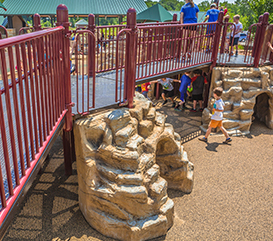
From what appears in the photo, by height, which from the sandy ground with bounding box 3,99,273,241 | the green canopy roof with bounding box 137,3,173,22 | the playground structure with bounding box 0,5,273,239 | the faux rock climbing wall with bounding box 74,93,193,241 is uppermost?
the green canopy roof with bounding box 137,3,173,22

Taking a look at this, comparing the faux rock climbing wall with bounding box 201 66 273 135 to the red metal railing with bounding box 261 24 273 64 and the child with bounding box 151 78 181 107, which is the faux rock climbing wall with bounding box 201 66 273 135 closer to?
the red metal railing with bounding box 261 24 273 64

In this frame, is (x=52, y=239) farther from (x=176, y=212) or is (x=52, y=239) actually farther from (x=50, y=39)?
(x=50, y=39)

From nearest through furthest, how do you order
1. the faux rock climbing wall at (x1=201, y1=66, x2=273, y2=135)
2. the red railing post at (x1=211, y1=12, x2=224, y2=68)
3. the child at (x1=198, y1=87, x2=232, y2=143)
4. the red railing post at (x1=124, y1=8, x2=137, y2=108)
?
1. the red railing post at (x1=124, y1=8, x2=137, y2=108)
2. the child at (x1=198, y1=87, x2=232, y2=143)
3. the red railing post at (x1=211, y1=12, x2=224, y2=68)
4. the faux rock climbing wall at (x1=201, y1=66, x2=273, y2=135)

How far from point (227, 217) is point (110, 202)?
7.48ft

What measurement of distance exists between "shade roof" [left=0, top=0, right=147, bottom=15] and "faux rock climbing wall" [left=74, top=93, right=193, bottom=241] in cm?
1827

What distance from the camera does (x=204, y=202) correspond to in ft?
17.7

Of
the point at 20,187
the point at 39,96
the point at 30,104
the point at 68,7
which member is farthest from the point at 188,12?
the point at 68,7

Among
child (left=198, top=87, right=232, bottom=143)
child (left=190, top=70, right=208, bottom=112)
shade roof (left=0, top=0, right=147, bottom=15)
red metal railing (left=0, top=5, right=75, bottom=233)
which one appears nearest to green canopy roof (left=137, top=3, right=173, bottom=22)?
shade roof (left=0, top=0, right=147, bottom=15)

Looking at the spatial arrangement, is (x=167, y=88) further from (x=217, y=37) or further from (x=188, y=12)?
(x=188, y=12)

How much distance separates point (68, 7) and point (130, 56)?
18810mm

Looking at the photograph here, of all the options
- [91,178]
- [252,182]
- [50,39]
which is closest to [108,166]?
[91,178]

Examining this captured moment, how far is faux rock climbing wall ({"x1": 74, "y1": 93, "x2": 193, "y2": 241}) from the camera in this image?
430 cm

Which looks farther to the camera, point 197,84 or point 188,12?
point 197,84

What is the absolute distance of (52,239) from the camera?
4352 millimetres
